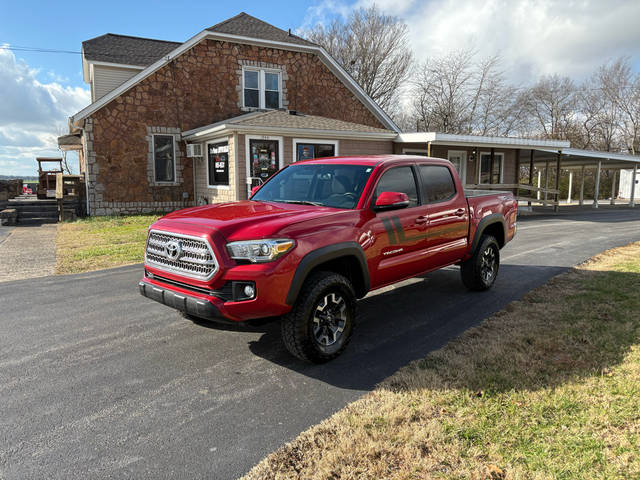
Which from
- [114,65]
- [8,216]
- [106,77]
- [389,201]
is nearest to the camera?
[389,201]

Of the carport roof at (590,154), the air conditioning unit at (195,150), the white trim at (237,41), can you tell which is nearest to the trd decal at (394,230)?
the air conditioning unit at (195,150)

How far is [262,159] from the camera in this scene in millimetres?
15094

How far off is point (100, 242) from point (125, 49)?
12.7 meters

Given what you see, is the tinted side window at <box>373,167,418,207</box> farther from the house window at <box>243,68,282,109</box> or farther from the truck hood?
the house window at <box>243,68,282,109</box>

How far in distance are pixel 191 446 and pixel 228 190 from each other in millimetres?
13024

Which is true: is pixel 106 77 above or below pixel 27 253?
above

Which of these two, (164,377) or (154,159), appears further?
(154,159)

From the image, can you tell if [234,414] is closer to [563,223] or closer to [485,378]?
[485,378]

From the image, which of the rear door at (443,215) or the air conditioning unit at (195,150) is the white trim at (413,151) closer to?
the air conditioning unit at (195,150)

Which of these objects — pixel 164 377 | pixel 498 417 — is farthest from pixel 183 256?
pixel 498 417

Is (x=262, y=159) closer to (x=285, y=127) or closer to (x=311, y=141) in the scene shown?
(x=285, y=127)

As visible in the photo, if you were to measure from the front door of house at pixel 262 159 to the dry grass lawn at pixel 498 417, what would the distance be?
11.3m

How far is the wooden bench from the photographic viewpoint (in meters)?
14.4

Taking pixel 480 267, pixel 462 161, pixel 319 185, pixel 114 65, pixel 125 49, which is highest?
pixel 125 49
